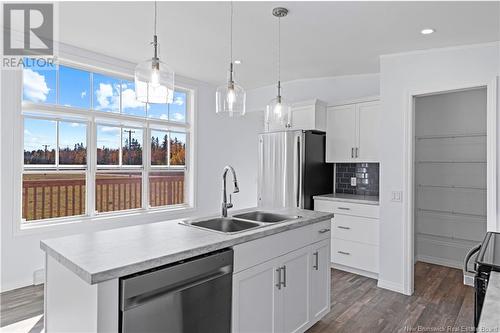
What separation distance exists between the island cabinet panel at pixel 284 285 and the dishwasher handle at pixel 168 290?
132 millimetres

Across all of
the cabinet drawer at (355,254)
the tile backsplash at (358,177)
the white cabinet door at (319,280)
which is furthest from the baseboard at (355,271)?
the white cabinet door at (319,280)

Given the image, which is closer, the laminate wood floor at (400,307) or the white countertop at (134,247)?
the white countertop at (134,247)

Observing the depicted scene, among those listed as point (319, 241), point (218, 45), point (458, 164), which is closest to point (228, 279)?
point (319, 241)

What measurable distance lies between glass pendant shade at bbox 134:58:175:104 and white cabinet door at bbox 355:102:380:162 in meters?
2.89

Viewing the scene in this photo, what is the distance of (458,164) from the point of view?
4.23m

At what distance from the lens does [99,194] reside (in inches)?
155

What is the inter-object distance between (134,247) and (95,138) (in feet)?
8.88

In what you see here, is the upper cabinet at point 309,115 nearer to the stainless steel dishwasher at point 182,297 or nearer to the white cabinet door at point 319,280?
the white cabinet door at point 319,280

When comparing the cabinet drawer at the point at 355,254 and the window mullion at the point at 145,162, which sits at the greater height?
the window mullion at the point at 145,162

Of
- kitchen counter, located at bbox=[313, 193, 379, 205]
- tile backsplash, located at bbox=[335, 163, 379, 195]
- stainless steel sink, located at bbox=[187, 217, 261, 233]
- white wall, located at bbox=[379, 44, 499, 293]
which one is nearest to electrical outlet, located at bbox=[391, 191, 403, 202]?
white wall, located at bbox=[379, 44, 499, 293]

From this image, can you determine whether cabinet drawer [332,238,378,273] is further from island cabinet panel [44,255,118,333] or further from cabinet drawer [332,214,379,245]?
island cabinet panel [44,255,118,333]

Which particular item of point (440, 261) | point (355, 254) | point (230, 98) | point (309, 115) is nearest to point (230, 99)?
point (230, 98)

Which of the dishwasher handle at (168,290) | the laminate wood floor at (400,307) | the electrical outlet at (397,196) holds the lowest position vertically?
the laminate wood floor at (400,307)

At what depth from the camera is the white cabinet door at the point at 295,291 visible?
2.19 metres
